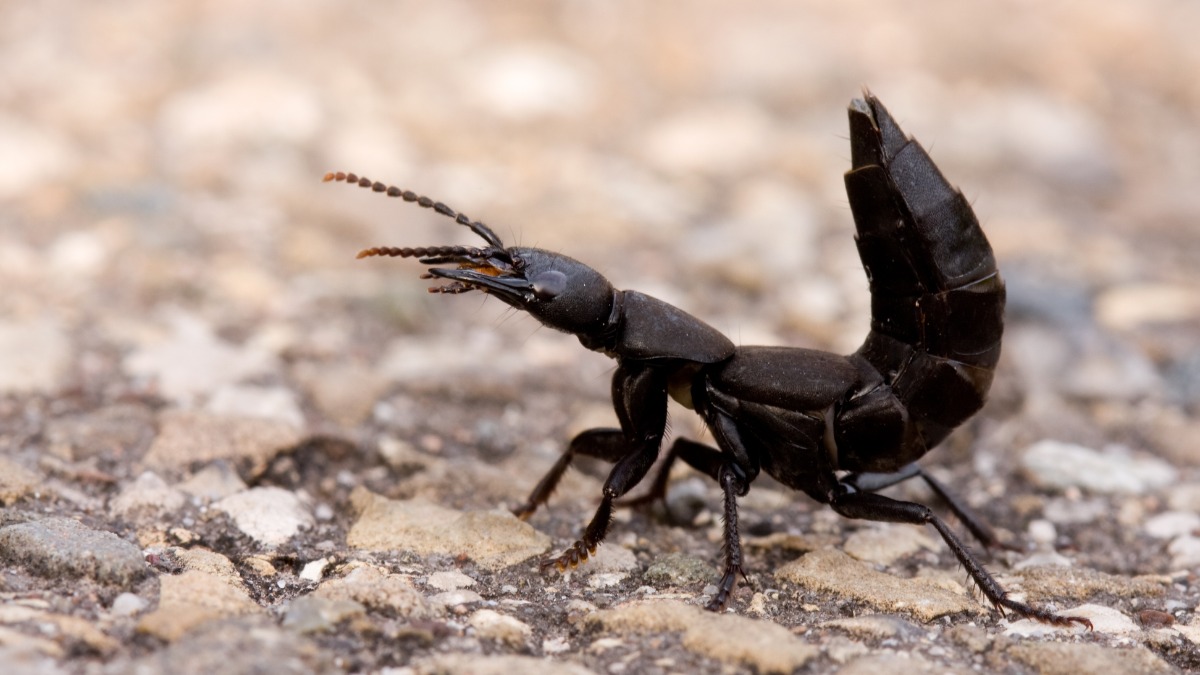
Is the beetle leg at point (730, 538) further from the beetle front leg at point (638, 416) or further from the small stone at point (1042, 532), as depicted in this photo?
the small stone at point (1042, 532)

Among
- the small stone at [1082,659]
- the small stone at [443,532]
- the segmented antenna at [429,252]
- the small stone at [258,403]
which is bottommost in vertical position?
the small stone at [1082,659]

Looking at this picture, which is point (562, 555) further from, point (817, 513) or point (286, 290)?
point (286, 290)

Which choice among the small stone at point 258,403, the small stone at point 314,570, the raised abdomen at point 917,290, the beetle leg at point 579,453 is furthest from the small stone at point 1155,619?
the small stone at point 258,403

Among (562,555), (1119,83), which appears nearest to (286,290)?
(562,555)

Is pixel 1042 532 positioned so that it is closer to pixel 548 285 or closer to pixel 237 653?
pixel 548 285

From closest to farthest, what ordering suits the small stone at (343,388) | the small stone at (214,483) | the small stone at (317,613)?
the small stone at (317,613)
the small stone at (214,483)
the small stone at (343,388)

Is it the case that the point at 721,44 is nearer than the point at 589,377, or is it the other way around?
the point at 589,377

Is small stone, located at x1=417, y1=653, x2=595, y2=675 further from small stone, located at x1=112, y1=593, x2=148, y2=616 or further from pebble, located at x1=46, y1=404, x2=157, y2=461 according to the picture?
pebble, located at x1=46, y1=404, x2=157, y2=461
